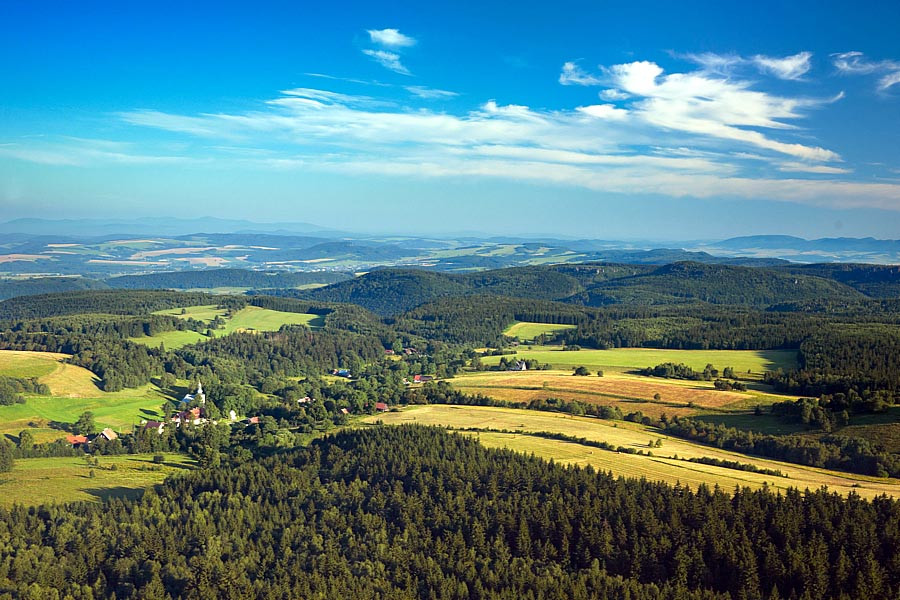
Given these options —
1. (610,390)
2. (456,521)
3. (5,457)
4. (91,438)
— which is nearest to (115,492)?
(5,457)

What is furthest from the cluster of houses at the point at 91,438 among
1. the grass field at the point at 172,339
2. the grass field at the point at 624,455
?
the grass field at the point at 172,339

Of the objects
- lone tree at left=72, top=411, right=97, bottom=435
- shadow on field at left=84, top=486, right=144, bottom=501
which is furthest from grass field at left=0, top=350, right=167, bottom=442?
shadow on field at left=84, top=486, right=144, bottom=501

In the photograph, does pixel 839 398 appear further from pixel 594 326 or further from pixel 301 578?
pixel 594 326

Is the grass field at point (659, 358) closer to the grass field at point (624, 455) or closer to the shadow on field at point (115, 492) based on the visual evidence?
the grass field at point (624, 455)

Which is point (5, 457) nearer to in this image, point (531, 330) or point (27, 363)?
point (27, 363)

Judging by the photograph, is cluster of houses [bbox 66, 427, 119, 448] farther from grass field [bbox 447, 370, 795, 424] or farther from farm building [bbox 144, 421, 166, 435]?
grass field [bbox 447, 370, 795, 424]

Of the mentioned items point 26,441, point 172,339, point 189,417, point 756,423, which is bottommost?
point 189,417
